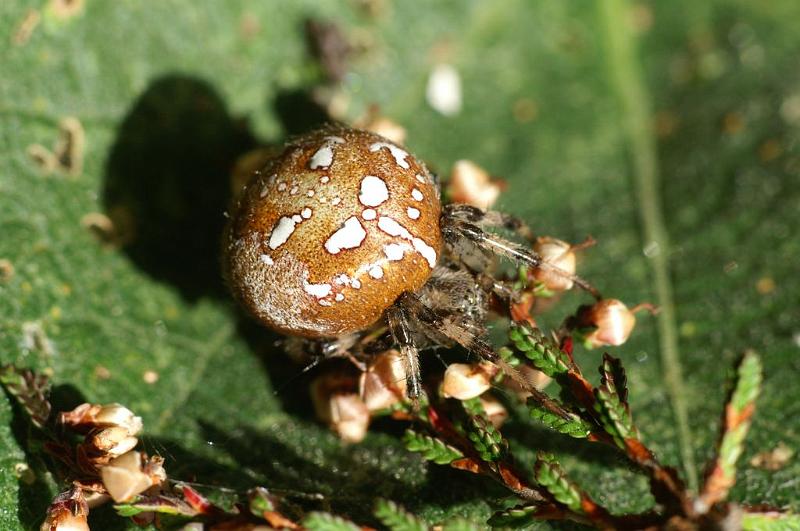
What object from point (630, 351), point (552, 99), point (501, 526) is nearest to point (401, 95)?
point (552, 99)

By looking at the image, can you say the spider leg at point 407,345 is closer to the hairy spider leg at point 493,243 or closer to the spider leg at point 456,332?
the spider leg at point 456,332

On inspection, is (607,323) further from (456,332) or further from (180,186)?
(180,186)

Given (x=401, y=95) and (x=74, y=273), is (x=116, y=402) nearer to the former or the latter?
(x=74, y=273)

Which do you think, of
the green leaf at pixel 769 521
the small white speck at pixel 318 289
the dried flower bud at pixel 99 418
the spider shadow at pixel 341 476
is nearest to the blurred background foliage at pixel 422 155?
the spider shadow at pixel 341 476

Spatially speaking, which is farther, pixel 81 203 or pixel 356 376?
pixel 81 203

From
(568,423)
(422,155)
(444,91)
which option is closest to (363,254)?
(568,423)
